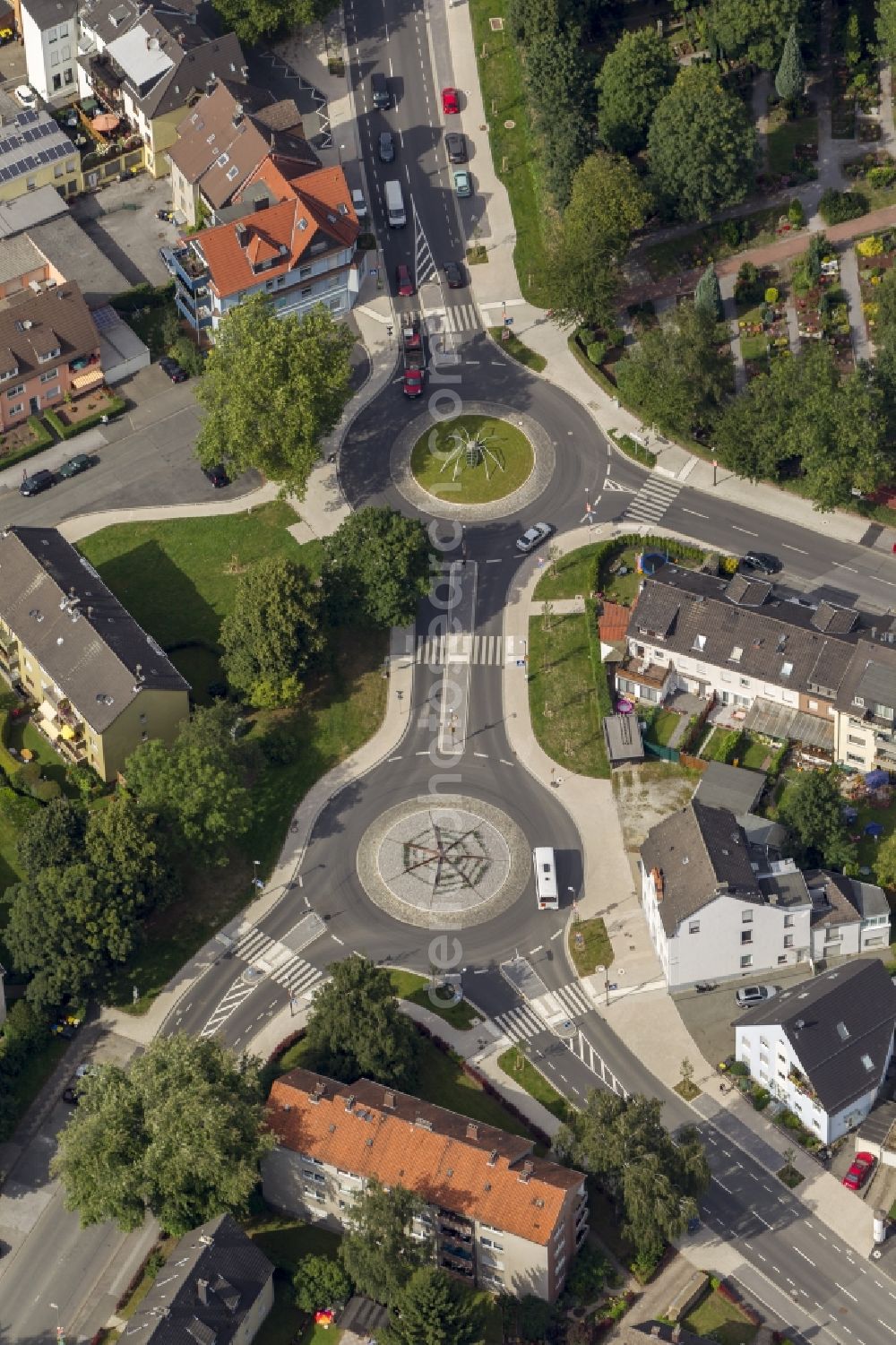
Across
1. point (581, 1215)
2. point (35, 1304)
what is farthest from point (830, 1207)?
→ point (35, 1304)

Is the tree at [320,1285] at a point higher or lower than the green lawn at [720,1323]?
higher

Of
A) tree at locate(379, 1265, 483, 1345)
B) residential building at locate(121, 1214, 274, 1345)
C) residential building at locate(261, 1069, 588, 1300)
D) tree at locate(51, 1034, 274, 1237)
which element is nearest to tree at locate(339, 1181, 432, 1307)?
tree at locate(379, 1265, 483, 1345)

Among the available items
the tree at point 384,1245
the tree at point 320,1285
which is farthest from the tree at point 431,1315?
the tree at point 320,1285

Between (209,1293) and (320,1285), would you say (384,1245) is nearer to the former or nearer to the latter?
(320,1285)

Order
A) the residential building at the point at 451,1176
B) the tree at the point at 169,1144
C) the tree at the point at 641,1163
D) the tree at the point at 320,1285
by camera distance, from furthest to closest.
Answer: the tree at the point at 169,1144 → the tree at the point at 320,1285 → the tree at the point at 641,1163 → the residential building at the point at 451,1176

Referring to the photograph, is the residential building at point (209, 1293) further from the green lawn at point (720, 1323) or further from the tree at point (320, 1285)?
the green lawn at point (720, 1323)

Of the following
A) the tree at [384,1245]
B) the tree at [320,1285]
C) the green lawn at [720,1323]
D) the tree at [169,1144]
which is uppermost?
the tree at [169,1144]
